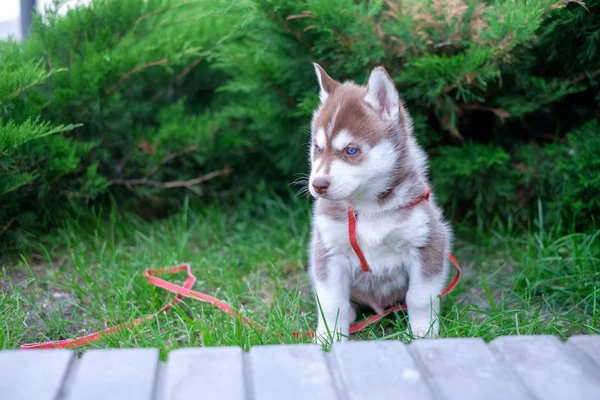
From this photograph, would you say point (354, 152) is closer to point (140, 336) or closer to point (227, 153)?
point (140, 336)

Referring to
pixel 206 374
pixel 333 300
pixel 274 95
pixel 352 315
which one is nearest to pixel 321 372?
pixel 206 374

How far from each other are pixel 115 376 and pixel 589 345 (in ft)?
5.73

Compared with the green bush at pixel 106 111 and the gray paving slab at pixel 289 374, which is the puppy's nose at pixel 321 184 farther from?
the green bush at pixel 106 111

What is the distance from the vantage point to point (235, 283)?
396cm

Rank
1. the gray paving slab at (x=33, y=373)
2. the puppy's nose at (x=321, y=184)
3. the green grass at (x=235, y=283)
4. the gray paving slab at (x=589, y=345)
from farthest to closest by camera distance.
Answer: the green grass at (x=235, y=283)
the puppy's nose at (x=321, y=184)
the gray paving slab at (x=589, y=345)
the gray paving slab at (x=33, y=373)

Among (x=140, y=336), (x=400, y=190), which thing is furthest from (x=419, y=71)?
(x=140, y=336)

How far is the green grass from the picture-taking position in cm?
333

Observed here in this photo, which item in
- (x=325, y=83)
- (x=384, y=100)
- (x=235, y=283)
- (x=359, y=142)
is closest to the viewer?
(x=359, y=142)

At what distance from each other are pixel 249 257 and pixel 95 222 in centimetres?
125

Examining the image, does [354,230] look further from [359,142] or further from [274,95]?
[274,95]

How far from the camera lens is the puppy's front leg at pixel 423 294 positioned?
10.6ft

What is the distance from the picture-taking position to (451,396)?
2014 mm

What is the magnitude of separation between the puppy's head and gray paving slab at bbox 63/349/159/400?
3.99ft

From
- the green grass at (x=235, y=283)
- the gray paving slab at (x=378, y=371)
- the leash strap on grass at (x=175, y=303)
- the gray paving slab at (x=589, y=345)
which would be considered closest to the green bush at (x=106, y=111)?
the green grass at (x=235, y=283)
